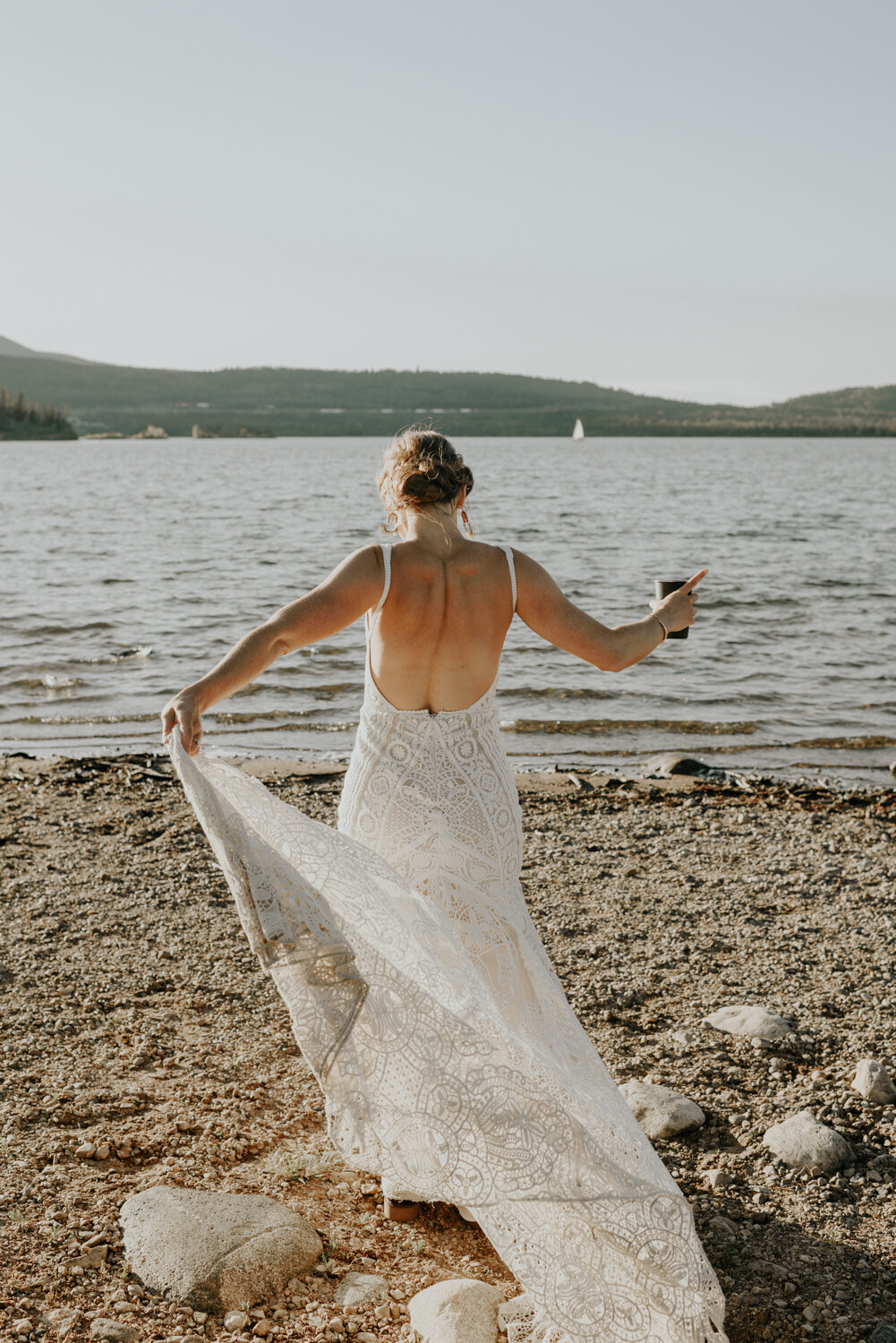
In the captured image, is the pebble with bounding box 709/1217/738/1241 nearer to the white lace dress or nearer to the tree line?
the white lace dress

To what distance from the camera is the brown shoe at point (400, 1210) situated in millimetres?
3568

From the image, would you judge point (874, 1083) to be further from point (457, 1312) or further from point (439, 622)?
point (439, 622)

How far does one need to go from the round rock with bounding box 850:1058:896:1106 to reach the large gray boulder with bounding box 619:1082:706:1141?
66 cm

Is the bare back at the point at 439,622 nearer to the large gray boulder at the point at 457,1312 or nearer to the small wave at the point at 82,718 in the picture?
the large gray boulder at the point at 457,1312

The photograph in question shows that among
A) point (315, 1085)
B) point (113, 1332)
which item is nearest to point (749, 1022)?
point (315, 1085)

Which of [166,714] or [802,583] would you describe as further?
[802,583]

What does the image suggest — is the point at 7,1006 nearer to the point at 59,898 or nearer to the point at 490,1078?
the point at 59,898

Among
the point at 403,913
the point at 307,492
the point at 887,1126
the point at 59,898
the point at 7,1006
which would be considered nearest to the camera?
the point at 403,913

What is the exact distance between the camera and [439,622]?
11.2 ft

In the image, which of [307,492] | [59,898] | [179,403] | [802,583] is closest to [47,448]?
[179,403]

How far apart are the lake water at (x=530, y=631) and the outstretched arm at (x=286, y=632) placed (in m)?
7.27

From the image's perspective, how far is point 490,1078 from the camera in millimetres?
2805

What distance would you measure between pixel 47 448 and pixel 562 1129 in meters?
146

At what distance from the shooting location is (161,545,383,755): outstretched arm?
3098 mm
